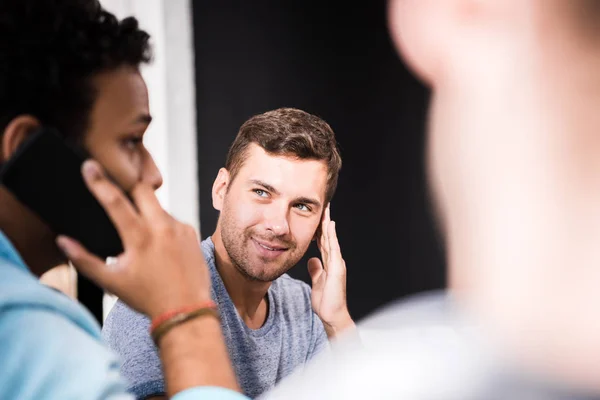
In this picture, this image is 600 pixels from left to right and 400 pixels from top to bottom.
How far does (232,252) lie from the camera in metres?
1.13

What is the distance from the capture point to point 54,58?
0.61m

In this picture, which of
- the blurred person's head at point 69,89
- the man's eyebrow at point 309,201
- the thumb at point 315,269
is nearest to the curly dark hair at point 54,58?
the blurred person's head at point 69,89

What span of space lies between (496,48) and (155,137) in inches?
29.3

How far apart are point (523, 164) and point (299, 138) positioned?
406 millimetres

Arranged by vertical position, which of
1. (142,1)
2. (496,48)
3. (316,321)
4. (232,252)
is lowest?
(316,321)

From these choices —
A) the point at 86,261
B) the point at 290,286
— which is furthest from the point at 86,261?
the point at 290,286

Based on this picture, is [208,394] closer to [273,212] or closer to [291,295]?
[273,212]

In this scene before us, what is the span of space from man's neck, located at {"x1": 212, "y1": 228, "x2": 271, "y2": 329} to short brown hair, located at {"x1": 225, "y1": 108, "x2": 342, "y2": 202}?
8.2 inches

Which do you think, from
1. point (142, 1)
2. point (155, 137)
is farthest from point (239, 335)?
point (142, 1)

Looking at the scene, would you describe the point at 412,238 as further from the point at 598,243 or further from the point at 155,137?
the point at 155,137

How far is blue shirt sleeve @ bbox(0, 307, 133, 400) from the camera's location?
1.60ft

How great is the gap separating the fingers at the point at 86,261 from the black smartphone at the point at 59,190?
0.04ft

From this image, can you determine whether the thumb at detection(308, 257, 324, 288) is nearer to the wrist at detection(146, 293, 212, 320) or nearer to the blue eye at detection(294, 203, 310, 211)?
the blue eye at detection(294, 203, 310, 211)

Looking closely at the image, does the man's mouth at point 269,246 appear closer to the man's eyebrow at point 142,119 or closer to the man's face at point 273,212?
the man's face at point 273,212
